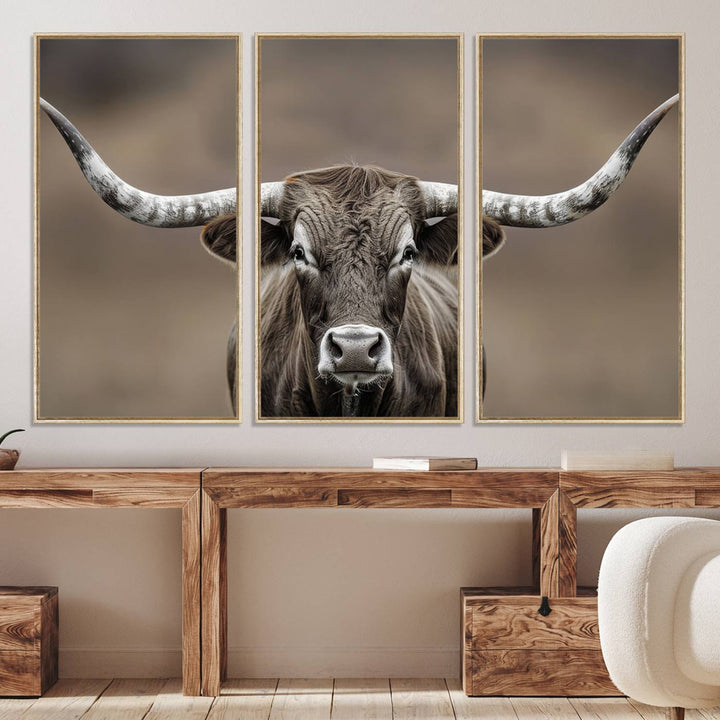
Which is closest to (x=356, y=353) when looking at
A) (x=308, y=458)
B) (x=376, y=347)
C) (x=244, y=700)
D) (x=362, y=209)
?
(x=376, y=347)

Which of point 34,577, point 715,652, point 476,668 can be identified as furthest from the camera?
point 34,577

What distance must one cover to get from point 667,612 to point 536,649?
4.34ft

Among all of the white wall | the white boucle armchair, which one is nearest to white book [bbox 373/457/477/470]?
the white wall

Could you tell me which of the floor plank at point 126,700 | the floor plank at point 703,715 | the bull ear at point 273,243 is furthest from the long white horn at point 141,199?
the floor plank at point 703,715

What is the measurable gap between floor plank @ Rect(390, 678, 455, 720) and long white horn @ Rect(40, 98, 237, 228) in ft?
5.52

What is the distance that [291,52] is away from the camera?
312cm

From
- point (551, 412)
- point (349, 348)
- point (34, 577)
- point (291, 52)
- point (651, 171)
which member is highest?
point (291, 52)

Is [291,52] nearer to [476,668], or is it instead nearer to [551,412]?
[551,412]

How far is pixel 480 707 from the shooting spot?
267 cm

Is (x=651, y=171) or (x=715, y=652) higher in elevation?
(x=651, y=171)

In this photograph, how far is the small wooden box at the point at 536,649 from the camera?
2723 mm

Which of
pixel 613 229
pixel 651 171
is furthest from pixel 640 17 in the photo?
pixel 613 229

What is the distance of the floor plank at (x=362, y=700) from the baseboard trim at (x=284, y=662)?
0.07 m

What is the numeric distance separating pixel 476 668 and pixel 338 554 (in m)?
0.62
